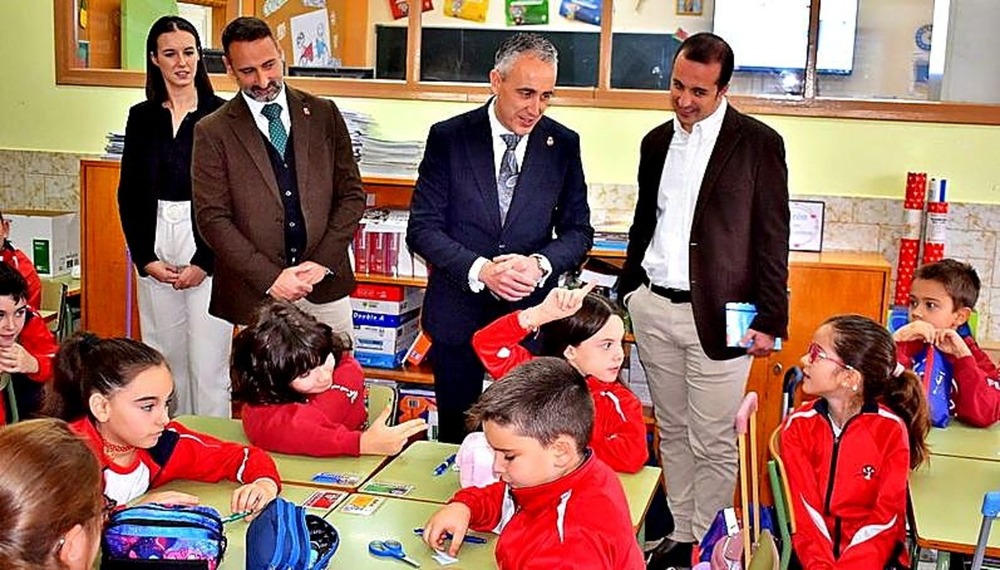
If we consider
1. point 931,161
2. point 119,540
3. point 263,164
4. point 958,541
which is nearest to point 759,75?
point 931,161

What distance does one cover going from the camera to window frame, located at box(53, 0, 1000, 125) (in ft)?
14.5

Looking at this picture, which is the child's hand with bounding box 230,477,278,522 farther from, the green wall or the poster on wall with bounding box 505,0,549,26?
the poster on wall with bounding box 505,0,549,26

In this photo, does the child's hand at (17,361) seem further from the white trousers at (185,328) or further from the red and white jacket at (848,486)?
the red and white jacket at (848,486)

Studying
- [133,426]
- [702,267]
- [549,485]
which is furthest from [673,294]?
[133,426]

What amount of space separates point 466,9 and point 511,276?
2.54 metres

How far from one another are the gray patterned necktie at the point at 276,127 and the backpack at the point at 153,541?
68.2 inches

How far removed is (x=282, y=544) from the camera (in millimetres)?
1967

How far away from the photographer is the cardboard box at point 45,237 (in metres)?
4.96

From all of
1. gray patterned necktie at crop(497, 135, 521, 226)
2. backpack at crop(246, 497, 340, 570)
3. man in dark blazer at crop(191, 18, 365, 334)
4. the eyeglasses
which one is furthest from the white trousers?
the eyeglasses

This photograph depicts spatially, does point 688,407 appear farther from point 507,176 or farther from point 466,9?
point 466,9

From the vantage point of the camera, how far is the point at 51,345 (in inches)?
143

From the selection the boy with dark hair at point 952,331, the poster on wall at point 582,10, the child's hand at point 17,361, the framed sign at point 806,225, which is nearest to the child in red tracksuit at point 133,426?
the child's hand at point 17,361

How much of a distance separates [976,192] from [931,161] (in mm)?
213

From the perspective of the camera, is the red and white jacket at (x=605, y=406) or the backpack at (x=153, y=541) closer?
the backpack at (x=153, y=541)
